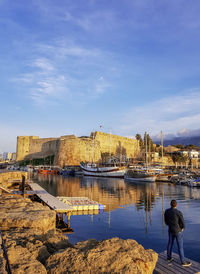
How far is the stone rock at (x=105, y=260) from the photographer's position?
327cm

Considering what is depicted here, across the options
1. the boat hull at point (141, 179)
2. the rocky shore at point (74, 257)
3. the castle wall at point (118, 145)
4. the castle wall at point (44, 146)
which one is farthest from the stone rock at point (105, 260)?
the castle wall at point (44, 146)

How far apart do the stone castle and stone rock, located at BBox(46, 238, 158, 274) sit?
5464cm

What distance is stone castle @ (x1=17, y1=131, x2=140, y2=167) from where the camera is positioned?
68312 millimetres

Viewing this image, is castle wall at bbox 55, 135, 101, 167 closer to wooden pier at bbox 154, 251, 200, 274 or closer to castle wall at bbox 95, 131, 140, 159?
castle wall at bbox 95, 131, 140, 159

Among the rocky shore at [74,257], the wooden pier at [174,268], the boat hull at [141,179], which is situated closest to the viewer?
the rocky shore at [74,257]

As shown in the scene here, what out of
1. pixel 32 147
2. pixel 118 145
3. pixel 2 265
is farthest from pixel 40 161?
pixel 2 265

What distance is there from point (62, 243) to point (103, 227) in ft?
19.4

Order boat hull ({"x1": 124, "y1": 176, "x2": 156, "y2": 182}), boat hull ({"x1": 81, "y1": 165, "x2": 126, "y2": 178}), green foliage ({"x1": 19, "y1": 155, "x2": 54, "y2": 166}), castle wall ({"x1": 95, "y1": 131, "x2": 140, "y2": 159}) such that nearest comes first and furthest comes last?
1. boat hull ({"x1": 124, "y1": 176, "x2": 156, "y2": 182})
2. boat hull ({"x1": 81, "y1": 165, "x2": 126, "y2": 178})
3. castle wall ({"x1": 95, "y1": 131, "x2": 140, "y2": 159})
4. green foliage ({"x1": 19, "y1": 155, "x2": 54, "y2": 166})

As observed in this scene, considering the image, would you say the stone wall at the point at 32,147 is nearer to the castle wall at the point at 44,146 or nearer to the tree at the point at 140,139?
the castle wall at the point at 44,146

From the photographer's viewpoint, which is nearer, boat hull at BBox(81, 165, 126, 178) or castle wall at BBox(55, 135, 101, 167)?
boat hull at BBox(81, 165, 126, 178)

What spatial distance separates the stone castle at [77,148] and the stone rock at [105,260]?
5464 centimetres

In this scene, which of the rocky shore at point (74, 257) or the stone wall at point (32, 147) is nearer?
the rocky shore at point (74, 257)

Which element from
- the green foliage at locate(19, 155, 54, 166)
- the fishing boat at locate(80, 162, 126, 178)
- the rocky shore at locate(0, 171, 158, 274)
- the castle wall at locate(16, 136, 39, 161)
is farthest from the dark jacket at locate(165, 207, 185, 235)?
the castle wall at locate(16, 136, 39, 161)

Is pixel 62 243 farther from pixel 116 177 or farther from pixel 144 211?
pixel 116 177
